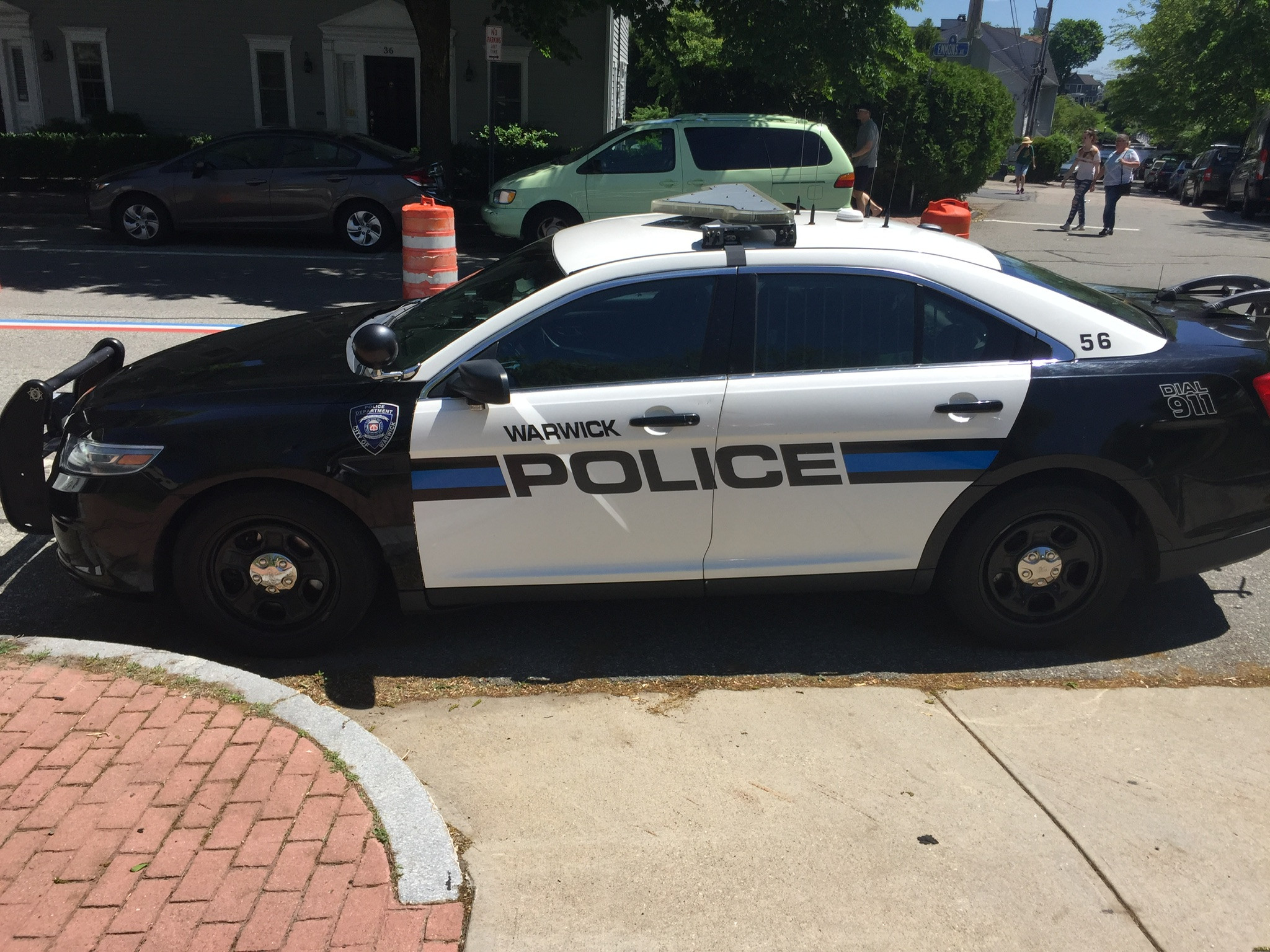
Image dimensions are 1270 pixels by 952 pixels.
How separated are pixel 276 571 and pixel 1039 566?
118 inches

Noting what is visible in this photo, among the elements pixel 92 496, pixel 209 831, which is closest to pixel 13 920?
pixel 209 831

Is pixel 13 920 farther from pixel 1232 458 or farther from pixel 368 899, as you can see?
pixel 1232 458

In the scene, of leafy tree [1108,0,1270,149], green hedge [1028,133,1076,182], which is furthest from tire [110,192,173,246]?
green hedge [1028,133,1076,182]

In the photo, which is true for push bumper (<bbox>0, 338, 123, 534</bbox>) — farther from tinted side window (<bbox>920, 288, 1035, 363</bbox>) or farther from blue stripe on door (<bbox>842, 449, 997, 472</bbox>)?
tinted side window (<bbox>920, 288, 1035, 363</bbox>)

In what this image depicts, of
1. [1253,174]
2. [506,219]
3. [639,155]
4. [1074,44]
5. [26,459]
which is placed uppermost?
[1074,44]

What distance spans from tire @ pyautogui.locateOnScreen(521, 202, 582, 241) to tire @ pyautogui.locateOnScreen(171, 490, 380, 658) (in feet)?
31.9

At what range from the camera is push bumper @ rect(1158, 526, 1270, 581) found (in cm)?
436

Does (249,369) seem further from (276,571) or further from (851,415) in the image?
(851,415)

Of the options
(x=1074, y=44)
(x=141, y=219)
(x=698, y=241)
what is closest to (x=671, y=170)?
(x=141, y=219)

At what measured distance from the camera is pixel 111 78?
21.0 meters

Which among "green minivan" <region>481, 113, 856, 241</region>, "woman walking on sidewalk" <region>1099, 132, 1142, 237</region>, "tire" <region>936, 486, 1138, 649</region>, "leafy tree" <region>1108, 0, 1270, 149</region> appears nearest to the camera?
"tire" <region>936, 486, 1138, 649</region>

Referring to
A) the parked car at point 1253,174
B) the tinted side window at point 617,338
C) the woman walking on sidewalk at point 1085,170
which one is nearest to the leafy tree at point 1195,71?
the parked car at point 1253,174

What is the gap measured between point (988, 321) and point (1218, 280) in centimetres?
243

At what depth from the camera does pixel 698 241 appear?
4.39 metres
